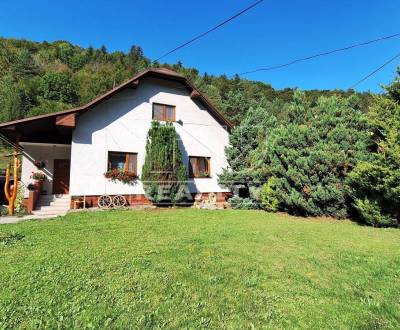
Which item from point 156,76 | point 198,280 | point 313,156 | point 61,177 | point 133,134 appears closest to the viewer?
point 198,280

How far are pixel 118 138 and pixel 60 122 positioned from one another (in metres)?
2.57

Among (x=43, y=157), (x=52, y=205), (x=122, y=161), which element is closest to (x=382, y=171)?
(x=122, y=161)

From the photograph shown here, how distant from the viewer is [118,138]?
42.1 ft

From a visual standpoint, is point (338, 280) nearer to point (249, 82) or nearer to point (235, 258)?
point (235, 258)

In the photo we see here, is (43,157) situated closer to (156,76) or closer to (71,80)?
(156,76)

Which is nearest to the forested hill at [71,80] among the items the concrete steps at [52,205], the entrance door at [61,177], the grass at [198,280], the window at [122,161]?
the window at [122,161]

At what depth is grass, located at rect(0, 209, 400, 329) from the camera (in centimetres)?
303

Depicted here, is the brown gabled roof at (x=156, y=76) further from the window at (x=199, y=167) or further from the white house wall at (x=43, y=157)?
the window at (x=199, y=167)

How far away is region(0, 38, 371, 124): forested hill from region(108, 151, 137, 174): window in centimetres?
2025

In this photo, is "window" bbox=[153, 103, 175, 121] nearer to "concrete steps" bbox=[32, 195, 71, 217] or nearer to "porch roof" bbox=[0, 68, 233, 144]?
"porch roof" bbox=[0, 68, 233, 144]

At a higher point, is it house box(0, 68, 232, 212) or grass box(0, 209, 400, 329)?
house box(0, 68, 232, 212)

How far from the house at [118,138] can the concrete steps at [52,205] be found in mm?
56

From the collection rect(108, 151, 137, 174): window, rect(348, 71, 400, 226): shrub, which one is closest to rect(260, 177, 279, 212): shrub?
rect(348, 71, 400, 226): shrub

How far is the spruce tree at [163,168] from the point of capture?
12.6 meters
